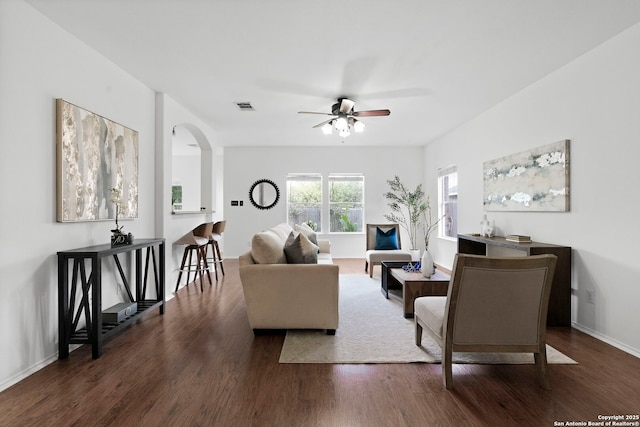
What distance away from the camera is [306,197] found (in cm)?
775

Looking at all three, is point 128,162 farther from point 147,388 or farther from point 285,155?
point 285,155

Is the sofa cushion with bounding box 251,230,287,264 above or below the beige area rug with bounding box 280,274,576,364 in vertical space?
above

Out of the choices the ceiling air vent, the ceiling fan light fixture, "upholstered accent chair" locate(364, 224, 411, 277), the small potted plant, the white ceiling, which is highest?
the ceiling air vent

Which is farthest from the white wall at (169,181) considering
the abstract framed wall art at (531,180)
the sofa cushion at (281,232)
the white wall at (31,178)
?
the abstract framed wall art at (531,180)

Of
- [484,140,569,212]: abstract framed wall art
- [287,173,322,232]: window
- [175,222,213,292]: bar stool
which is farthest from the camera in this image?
[287,173,322,232]: window

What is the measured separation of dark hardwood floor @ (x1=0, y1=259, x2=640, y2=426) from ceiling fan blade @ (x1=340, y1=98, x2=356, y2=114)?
284 cm

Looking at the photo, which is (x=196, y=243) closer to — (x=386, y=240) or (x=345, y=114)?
(x=345, y=114)

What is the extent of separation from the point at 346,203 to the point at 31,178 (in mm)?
6073

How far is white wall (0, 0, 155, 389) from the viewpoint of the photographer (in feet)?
7.14

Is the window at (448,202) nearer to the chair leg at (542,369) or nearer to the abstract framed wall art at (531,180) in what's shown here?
the abstract framed wall art at (531,180)

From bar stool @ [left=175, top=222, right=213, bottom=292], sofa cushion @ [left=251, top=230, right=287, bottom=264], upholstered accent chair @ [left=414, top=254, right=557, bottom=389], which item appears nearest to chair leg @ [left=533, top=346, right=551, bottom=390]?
upholstered accent chair @ [left=414, top=254, right=557, bottom=389]

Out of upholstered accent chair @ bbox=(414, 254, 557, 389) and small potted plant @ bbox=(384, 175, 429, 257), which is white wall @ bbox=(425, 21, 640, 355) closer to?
upholstered accent chair @ bbox=(414, 254, 557, 389)

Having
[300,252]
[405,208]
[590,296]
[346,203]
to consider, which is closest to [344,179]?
[346,203]

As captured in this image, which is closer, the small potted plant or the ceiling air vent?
the ceiling air vent
